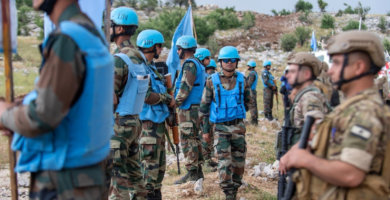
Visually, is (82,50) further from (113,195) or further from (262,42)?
(262,42)

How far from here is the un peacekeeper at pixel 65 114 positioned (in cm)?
173

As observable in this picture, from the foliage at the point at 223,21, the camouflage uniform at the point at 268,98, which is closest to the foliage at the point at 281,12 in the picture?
the foliage at the point at 223,21

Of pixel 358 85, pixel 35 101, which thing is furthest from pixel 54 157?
pixel 358 85

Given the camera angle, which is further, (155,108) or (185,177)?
(185,177)

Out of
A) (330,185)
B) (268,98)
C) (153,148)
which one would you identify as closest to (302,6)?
(268,98)

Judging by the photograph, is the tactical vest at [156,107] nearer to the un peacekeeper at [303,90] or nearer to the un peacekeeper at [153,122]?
the un peacekeeper at [153,122]

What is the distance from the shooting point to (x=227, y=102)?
5.25 meters

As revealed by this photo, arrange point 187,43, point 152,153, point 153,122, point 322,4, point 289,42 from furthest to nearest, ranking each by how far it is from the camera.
Result: point 322,4, point 289,42, point 187,43, point 153,122, point 152,153

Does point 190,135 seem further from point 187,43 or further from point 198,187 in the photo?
point 187,43

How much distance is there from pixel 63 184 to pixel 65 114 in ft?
1.24

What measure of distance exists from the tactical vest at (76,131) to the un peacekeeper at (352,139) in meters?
1.19

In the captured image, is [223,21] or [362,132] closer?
[362,132]

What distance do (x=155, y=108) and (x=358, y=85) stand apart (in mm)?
3056

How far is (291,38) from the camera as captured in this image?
37312 mm
